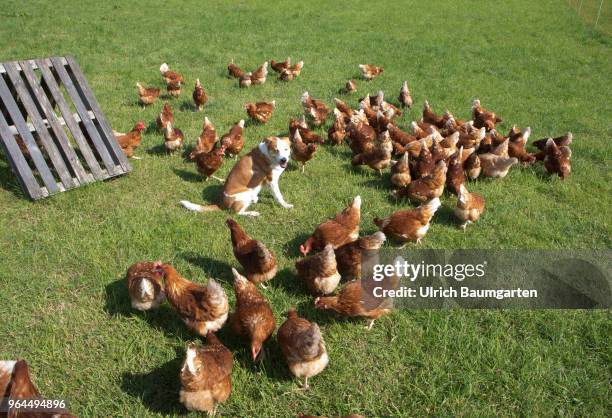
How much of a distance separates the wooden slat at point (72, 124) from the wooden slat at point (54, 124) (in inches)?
4.8

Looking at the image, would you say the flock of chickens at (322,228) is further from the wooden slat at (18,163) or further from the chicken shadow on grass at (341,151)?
the wooden slat at (18,163)

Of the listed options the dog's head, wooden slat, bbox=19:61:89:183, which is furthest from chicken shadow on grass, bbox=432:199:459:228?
wooden slat, bbox=19:61:89:183

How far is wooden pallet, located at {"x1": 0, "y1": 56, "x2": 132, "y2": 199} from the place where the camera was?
227 inches

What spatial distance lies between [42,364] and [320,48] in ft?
42.5

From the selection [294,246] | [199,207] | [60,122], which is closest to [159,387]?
[294,246]

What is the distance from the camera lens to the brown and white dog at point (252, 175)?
558cm

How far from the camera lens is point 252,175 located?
18.5 feet

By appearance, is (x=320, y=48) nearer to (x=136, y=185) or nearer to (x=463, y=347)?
(x=136, y=185)

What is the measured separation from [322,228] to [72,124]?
13.8 ft

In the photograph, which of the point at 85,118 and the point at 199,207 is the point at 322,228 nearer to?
the point at 199,207

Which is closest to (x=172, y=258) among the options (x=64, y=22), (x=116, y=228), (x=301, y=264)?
(x=116, y=228)

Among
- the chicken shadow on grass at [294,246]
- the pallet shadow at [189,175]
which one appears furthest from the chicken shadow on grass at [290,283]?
the pallet shadow at [189,175]

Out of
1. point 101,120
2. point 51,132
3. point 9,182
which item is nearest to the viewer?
point 9,182

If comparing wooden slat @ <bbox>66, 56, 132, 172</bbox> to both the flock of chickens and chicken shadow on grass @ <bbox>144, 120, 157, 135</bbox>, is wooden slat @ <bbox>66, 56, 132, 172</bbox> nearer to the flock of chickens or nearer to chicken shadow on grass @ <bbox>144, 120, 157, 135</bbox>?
the flock of chickens
